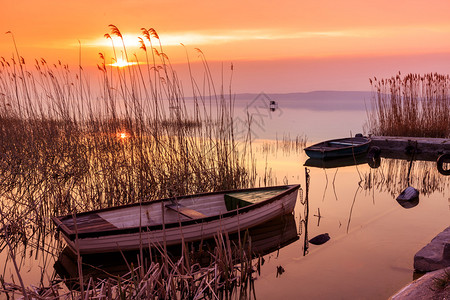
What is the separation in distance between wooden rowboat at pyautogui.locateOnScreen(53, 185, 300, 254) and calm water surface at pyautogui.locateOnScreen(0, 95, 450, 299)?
548mm

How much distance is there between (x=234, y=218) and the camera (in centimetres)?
552

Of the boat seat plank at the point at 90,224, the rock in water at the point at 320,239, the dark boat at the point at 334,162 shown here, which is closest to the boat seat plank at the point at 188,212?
the boat seat plank at the point at 90,224

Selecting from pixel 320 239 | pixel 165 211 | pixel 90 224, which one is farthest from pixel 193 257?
pixel 320 239

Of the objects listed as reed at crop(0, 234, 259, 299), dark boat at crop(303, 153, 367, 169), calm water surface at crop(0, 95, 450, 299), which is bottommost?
calm water surface at crop(0, 95, 450, 299)

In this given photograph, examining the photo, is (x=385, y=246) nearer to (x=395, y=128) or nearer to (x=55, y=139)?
(x=55, y=139)

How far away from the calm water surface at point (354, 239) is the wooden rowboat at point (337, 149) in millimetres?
1643

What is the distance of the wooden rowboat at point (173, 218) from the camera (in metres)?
4.81

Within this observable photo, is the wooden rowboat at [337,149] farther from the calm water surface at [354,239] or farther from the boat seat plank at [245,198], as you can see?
the boat seat plank at [245,198]

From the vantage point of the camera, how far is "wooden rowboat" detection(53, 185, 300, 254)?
4.81 metres

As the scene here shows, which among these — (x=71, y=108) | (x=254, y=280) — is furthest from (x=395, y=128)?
(x=254, y=280)

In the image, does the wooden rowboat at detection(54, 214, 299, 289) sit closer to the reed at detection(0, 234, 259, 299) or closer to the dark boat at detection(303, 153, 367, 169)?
the reed at detection(0, 234, 259, 299)

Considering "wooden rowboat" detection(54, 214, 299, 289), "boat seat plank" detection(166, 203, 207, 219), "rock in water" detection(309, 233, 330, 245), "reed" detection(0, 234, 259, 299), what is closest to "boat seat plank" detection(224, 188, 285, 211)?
"wooden rowboat" detection(54, 214, 299, 289)

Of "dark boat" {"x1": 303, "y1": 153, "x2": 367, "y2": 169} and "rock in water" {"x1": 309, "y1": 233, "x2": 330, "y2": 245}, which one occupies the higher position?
"dark boat" {"x1": 303, "y1": 153, "x2": 367, "y2": 169}

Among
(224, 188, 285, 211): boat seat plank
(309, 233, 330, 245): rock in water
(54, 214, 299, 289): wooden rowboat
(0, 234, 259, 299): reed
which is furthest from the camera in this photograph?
(224, 188, 285, 211): boat seat plank
